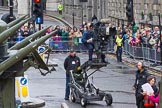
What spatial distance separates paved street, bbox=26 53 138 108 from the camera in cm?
1919

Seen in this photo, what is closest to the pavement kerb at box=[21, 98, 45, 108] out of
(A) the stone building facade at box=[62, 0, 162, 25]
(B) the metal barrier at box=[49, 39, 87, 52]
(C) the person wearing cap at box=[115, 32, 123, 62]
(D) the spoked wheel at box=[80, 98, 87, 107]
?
(D) the spoked wheel at box=[80, 98, 87, 107]

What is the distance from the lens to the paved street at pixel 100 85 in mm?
19188

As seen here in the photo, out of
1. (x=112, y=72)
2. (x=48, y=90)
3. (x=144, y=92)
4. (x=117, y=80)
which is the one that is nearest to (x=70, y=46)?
(x=112, y=72)

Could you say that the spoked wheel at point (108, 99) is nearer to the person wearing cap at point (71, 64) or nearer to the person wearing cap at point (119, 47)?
the person wearing cap at point (71, 64)

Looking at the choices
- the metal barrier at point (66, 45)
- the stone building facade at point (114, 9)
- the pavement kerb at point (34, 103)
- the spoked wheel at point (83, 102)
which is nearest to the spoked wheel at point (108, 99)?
the spoked wheel at point (83, 102)

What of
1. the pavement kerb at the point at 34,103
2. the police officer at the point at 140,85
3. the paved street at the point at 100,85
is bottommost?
the paved street at the point at 100,85

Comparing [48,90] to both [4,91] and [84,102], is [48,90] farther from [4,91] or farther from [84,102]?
[4,91]

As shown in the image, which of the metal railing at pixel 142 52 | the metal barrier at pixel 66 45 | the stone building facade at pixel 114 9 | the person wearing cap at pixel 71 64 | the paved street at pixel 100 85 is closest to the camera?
the paved street at pixel 100 85

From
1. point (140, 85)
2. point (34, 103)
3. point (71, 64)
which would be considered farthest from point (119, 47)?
point (140, 85)

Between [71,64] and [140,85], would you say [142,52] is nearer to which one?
[71,64]

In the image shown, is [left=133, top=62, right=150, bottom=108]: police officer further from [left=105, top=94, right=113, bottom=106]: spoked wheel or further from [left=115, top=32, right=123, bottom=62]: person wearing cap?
[left=115, top=32, right=123, bottom=62]: person wearing cap

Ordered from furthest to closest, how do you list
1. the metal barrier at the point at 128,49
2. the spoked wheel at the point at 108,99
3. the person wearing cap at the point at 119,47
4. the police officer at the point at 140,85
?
the person wearing cap at the point at 119,47 → the metal barrier at the point at 128,49 → the spoked wheel at the point at 108,99 → the police officer at the point at 140,85

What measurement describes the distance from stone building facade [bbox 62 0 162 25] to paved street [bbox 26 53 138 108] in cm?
1276

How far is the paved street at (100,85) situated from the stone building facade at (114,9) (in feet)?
41.9
